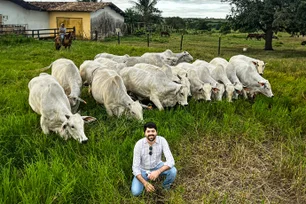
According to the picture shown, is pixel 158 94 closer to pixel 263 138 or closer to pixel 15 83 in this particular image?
pixel 263 138

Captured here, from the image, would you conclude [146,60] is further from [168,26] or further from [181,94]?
[168,26]

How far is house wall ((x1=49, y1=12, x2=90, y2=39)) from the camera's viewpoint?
26469 mm

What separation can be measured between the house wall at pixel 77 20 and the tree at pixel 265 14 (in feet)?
36.2

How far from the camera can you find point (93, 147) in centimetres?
476

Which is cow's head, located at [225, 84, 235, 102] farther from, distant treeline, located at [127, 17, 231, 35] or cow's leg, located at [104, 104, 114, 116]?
distant treeline, located at [127, 17, 231, 35]

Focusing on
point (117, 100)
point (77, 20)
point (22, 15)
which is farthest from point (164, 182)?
point (77, 20)

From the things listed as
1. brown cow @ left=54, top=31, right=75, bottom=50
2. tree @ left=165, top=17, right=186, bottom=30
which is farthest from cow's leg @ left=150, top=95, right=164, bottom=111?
tree @ left=165, top=17, right=186, bottom=30

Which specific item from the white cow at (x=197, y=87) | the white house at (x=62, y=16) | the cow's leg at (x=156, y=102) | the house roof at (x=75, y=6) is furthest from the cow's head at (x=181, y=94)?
the house roof at (x=75, y=6)

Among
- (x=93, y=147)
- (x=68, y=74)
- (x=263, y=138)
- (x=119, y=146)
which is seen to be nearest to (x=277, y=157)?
(x=263, y=138)

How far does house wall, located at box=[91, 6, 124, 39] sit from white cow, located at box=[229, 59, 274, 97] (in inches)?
768

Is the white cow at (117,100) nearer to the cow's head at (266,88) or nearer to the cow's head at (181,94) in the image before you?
the cow's head at (181,94)

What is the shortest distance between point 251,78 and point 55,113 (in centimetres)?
531

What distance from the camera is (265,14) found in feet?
76.1

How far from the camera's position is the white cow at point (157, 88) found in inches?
281
